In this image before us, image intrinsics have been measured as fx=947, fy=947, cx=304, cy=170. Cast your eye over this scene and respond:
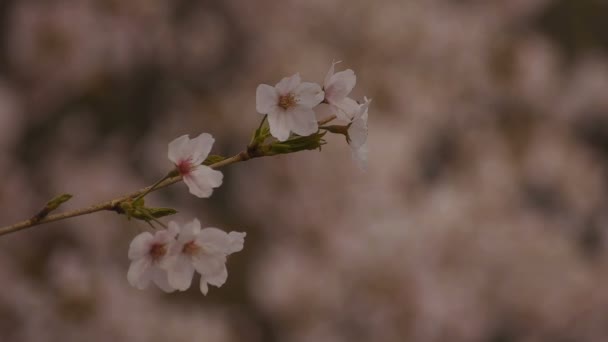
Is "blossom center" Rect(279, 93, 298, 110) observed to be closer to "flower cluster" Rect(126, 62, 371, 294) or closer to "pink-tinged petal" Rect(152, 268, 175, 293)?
"flower cluster" Rect(126, 62, 371, 294)

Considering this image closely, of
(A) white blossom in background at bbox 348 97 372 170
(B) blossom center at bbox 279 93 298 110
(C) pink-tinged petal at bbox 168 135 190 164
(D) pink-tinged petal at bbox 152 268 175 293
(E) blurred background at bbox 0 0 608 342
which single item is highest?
(B) blossom center at bbox 279 93 298 110

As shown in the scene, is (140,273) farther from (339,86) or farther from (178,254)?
(339,86)

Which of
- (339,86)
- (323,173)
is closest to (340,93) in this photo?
(339,86)

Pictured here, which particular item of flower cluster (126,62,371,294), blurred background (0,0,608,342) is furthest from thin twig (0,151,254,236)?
blurred background (0,0,608,342)

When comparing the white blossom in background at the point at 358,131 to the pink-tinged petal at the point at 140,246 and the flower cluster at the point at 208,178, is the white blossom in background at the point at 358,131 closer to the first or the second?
the flower cluster at the point at 208,178

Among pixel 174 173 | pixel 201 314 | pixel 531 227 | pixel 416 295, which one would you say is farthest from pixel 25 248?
pixel 174 173

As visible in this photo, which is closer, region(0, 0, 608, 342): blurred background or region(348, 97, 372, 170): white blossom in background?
region(348, 97, 372, 170): white blossom in background
